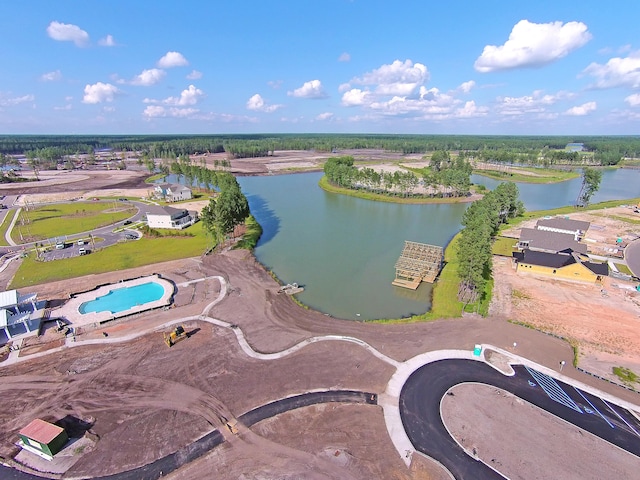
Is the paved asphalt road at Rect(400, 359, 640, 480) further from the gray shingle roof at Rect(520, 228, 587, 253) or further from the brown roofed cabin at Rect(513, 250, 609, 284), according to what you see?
the gray shingle roof at Rect(520, 228, 587, 253)

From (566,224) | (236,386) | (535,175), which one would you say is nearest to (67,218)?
(236,386)

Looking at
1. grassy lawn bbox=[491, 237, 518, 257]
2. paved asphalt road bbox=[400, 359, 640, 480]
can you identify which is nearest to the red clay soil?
paved asphalt road bbox=[400, 359, 640, 480]

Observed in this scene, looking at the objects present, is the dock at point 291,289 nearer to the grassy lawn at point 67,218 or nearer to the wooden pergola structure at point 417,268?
the wooden pergola structure at point 417,268

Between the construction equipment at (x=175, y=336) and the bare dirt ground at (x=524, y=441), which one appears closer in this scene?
the bare dirt ground at (x=524, y=441)

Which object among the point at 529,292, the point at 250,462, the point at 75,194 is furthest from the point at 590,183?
the point at 75,194

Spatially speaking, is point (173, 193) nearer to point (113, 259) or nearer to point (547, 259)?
point (113, 259)

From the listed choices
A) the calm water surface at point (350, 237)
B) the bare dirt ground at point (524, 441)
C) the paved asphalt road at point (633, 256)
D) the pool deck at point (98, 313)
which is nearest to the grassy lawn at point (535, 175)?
the calm water surface at point (350, 237)

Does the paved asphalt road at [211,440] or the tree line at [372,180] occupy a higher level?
the tree line at [372,180]
